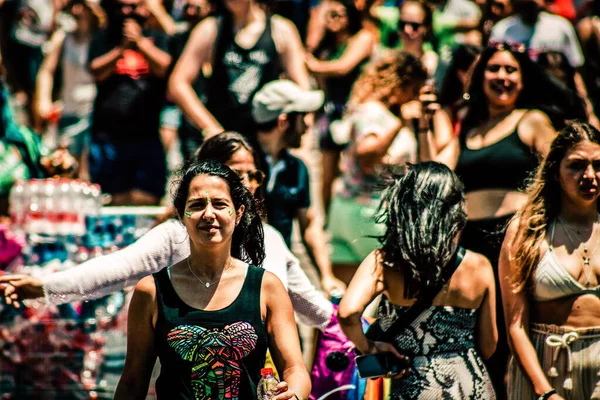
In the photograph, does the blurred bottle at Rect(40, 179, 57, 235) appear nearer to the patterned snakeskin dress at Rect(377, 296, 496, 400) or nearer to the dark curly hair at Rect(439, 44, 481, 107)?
the dark curly hair at Rect(439, 44, 481, 107)

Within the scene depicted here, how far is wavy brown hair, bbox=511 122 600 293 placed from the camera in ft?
16.4

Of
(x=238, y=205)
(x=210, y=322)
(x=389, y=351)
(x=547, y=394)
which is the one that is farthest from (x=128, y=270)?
(x=547, y=394)

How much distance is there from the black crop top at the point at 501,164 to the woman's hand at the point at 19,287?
2609 millimetres

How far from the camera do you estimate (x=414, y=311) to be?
15.0 feet

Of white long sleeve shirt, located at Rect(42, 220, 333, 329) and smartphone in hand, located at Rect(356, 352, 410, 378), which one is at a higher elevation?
white long sleeve shirt, located at Rect(42, 220, 333, 329)

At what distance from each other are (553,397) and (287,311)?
4.29 feet

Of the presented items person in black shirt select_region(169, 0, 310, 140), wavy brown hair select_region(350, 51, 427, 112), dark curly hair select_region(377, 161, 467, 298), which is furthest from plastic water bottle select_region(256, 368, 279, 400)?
wavy brown hair select_region(350, 51, 427, 112)

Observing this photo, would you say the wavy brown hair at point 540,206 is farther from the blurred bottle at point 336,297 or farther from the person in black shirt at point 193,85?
the person in black shirt at point 193,85

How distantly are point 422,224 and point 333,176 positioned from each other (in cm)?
467

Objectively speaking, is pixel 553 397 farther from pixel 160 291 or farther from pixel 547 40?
pixel 547 40

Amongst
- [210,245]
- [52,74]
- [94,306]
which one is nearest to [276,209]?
[94,306]

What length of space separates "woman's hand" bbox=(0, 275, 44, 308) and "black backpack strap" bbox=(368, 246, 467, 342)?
136 centimetres

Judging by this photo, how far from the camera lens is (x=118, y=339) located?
671 centimetres

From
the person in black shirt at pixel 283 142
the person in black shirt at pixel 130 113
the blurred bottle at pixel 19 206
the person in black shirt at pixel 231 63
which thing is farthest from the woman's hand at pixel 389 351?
the person in black shirt at pixel 130 113
